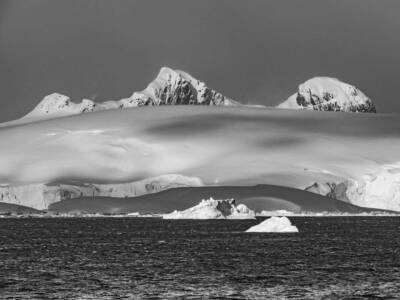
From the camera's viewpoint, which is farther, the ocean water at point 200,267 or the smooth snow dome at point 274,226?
the smooth snow dome at point 274,226

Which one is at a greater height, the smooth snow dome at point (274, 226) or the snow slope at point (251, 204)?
the snow slope at point (251, 204)

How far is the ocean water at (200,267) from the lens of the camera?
59.6 m

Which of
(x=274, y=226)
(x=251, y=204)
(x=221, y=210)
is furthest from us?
(x=251, y=204)

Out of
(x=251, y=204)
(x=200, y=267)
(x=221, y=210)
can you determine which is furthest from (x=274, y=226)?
(x=251, y=204)

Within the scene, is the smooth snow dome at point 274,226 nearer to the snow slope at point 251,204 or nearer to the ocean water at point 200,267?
the ocean water at point 200,267

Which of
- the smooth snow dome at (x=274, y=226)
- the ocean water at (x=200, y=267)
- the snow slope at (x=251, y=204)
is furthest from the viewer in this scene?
the snow slope at (x=251, y=204)

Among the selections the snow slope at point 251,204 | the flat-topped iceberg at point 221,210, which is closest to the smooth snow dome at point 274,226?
the flat-topped iceberg at point 221,210

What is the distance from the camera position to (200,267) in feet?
249

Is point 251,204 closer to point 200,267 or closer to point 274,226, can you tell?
point 274,226

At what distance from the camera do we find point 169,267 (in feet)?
249

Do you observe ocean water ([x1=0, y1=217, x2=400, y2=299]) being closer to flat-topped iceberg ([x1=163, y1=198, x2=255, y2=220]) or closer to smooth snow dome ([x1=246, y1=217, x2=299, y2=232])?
smooth snow dome ([x1=246, y1=217, x2=299, y2=232])

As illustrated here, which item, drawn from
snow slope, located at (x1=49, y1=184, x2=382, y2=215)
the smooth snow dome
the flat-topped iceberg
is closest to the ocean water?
the smooth snow dome

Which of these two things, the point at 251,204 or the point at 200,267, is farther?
the point at 251,204

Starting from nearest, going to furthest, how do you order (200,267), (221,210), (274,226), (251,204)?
(200,267) < (274,226) < (221,210) < (251,204)
